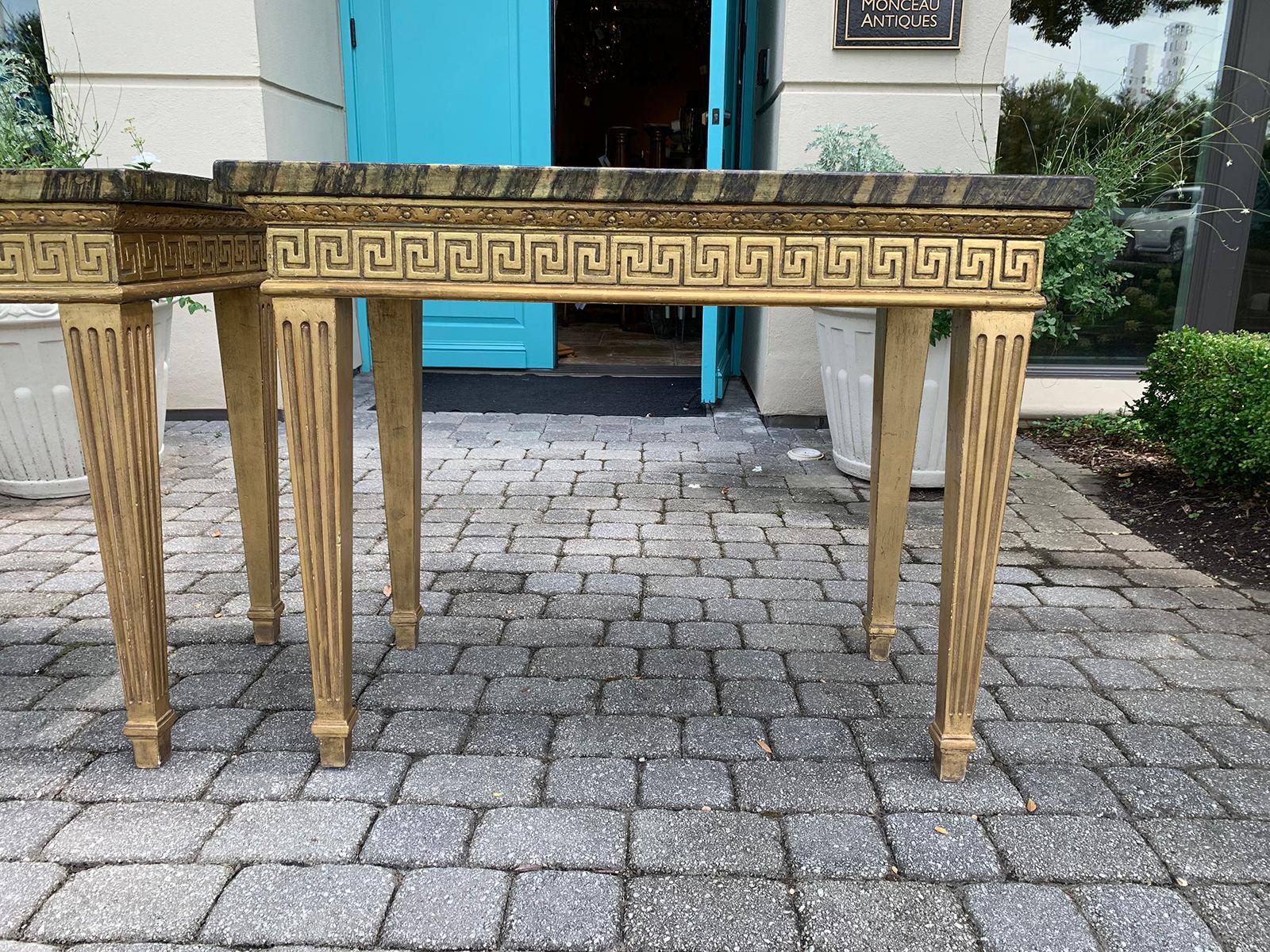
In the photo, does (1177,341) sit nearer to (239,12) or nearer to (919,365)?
(919,365)

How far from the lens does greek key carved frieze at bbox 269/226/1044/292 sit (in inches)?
63.3

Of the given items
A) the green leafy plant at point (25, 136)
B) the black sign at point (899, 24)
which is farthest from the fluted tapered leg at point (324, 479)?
the black sign at point (899, 24)

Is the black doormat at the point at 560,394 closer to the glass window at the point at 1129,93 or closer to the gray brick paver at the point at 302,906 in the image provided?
the glass window at the point at 1129,93

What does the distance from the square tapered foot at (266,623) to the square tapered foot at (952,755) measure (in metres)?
1.66

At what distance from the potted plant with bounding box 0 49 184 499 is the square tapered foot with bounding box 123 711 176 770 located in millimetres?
1646

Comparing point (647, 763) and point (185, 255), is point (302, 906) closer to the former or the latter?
point (647, 763)

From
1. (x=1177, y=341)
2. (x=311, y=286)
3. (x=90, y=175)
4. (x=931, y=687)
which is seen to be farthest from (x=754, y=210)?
(x=1177, y=341)

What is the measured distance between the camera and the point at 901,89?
181 inches

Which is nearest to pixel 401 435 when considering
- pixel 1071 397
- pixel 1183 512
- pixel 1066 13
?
pixel 1183 512

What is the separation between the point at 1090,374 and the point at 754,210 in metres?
4.64

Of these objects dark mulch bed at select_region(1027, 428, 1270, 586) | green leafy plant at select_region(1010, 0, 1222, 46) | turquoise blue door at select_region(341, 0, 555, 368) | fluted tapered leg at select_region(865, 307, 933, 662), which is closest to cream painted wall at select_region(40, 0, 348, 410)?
turquoise blue door at select_region(341, 0, 555, 368)

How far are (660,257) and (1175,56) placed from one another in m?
5.19

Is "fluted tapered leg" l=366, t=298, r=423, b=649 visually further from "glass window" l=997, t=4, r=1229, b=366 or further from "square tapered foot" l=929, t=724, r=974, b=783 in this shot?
"glass window" l=997, t=4, r=1229, b=366

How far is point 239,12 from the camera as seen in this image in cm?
452
